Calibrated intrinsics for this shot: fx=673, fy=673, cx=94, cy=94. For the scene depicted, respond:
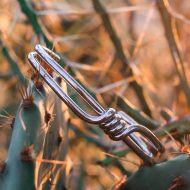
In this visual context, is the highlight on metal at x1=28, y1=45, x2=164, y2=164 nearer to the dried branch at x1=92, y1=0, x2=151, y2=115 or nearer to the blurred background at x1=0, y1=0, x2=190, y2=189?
the blurred background at x1=0, y1=0, x2=190, y2=189

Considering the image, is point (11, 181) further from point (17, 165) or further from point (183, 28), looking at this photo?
point (183, 28)

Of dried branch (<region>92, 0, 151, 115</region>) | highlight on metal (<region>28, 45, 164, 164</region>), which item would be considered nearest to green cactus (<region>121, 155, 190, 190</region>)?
highlight on metal (<region>28, 45, 164, 164</region>)

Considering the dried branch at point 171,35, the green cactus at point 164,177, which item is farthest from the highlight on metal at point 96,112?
the dried branch at point 171,35

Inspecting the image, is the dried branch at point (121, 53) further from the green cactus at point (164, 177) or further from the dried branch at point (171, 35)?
the green cactus at point (164, 177)

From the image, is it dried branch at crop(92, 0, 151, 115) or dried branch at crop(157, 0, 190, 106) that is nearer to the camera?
dried branch at crop(157, 0, 190, 106)

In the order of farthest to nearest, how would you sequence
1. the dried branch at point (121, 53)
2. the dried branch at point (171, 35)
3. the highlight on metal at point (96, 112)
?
the dried branch at point (121, 53), the dried branch at point (171, 35), the highlight on metal at point (96, 112)

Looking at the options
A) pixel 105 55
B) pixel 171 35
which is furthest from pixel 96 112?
pixel 105 55
